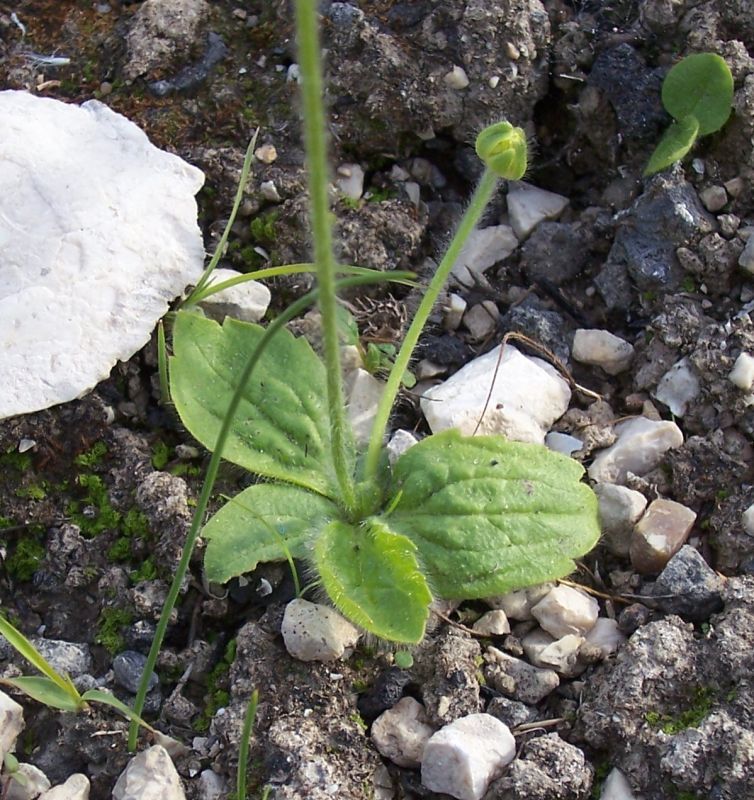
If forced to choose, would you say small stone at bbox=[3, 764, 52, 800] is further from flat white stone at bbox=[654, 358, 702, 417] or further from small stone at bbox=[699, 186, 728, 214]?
small stone at bbox=[699, 186, 728, 214]

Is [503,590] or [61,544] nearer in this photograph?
[503,590]

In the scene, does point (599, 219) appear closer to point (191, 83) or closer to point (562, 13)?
point (562, 13)

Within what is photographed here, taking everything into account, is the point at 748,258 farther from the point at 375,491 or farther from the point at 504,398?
the point at 375,491

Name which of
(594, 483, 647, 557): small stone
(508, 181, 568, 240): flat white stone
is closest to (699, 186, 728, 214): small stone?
(508, 181, 568, 240): flat white stone

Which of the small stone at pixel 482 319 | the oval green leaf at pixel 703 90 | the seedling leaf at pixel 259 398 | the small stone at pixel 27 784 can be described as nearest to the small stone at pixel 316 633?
the seedling leaf at pixel 259 398

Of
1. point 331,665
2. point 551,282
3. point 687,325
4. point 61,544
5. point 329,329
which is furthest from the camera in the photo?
point 551,282

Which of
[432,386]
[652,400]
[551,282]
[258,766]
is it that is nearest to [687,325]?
[652,400]
